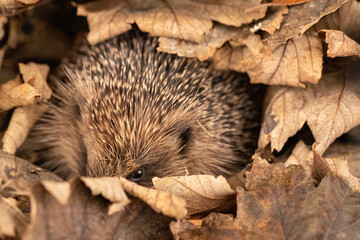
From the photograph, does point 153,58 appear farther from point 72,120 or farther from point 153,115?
point 72,120

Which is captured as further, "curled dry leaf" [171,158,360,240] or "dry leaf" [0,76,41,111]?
"dry leaf" [0,76,41,111]

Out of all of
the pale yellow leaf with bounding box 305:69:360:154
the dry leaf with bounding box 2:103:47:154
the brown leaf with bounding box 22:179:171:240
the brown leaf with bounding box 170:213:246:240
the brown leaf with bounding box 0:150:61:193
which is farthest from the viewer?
the dry leaf with bounding box 2:103:47:154

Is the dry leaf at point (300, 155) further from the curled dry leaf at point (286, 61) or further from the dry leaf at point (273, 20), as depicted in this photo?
the dry leaf at point (273, 20)

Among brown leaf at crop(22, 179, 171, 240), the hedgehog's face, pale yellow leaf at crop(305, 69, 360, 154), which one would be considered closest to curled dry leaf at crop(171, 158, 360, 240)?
brown leaf at crop(22, 179, 171, 240)

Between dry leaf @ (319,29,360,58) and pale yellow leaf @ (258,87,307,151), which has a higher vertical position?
dry leaf @ (319,29,360,58)

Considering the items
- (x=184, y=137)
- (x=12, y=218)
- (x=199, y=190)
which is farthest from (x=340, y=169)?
(x=12, y=218)

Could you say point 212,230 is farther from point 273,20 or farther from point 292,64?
point 273,20

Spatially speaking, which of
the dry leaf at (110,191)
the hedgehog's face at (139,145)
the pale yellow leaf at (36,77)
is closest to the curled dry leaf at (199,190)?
the dry leaf at (110,191)

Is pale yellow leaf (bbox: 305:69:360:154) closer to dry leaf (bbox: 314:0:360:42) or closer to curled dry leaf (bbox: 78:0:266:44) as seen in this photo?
dry leaf (bbox: 314:0:360:42)
